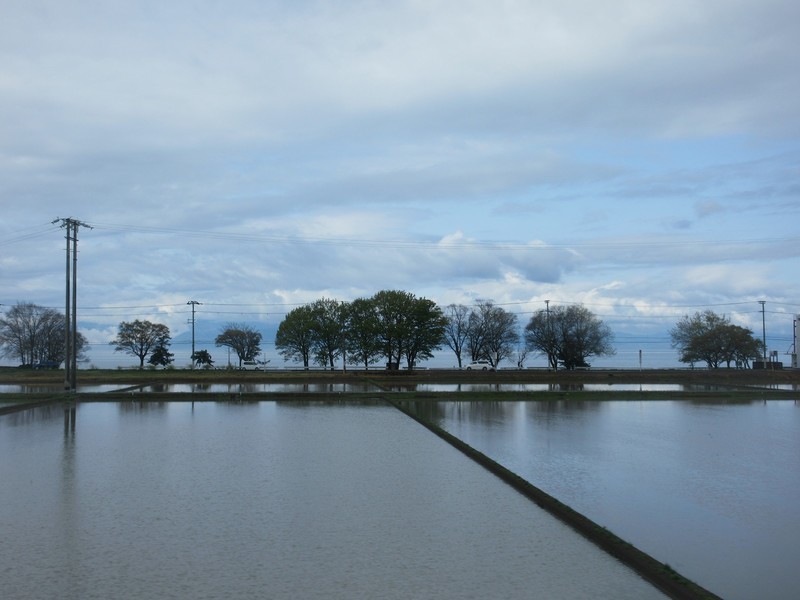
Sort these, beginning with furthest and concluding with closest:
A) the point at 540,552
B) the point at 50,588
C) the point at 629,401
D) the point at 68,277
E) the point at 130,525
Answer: the point at 68,277
the point at 629,401
the point at 130,525
the point at 540,552
the point at 50,588

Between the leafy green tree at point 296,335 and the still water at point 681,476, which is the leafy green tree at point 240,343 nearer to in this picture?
the leafy green tree at point 296,335

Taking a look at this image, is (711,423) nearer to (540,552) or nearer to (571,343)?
(540,552)

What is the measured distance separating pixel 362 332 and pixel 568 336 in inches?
889

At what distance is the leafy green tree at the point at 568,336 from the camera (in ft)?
234

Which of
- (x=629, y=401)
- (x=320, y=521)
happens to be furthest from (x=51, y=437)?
(x=629, y=401)

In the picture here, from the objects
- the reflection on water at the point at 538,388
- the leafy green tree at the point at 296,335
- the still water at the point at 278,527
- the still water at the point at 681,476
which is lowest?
the reflection on water at the point at 538,388

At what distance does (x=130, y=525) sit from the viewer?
9258 mm

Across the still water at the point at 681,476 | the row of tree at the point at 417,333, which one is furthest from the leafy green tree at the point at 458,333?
the still water at the point at 681,476

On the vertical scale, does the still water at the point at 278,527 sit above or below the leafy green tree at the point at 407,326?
below

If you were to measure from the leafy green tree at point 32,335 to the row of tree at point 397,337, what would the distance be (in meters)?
0.09

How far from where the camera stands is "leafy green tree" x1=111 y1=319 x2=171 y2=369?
75125mm

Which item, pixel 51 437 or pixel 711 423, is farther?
pixel 711 423

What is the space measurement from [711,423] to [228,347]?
6645cm

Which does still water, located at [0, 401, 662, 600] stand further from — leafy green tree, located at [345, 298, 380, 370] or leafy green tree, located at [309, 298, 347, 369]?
leafy green tree, located at [309, 298, 347, 369]
